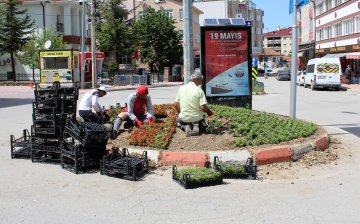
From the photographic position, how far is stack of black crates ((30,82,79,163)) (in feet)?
26.5

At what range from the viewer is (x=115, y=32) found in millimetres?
51062

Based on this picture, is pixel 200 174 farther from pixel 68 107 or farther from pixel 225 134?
pixel 68 107

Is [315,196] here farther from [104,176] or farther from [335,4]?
[335,4]

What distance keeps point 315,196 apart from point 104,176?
3.20 meters

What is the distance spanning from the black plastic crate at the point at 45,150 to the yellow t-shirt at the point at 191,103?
2412 millimetres

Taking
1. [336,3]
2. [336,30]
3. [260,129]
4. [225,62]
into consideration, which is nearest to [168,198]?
[260,129]

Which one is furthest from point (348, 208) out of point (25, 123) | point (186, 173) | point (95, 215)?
point (25, 123)

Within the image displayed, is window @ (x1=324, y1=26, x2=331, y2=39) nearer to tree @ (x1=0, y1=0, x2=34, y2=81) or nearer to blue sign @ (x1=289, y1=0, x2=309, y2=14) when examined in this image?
tree @ (x1=0, y1=0, x2=34, y2=81)

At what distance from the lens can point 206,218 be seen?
5.38 meters

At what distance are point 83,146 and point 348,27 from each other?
41.8m

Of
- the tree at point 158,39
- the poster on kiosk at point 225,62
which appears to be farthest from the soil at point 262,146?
the tree at point 158,39

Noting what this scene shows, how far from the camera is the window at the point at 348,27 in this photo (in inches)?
1681

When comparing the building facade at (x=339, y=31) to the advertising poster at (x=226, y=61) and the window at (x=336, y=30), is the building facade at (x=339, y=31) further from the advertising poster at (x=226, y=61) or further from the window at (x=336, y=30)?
the advertising poster at (x=226, y=61)

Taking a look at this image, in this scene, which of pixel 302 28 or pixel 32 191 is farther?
pixel 302 28
